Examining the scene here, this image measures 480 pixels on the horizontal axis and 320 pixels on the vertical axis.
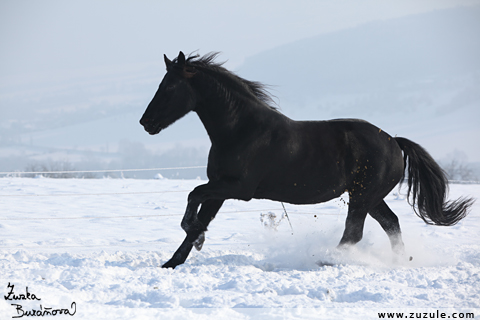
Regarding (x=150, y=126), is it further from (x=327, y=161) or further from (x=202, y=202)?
(x=327, y=161)

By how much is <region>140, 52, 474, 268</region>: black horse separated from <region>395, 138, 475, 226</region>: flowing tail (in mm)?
494

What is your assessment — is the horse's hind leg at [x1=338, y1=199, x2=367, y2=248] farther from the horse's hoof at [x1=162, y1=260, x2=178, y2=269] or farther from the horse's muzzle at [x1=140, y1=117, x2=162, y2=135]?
the horse's muzzle at [x1=140, y1=117, x2=162, y2=135]

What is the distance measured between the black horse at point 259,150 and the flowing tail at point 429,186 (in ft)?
1.62

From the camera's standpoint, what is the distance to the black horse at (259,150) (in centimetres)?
439

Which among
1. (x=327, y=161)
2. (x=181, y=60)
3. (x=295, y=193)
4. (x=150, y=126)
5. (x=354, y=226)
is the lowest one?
(x=354, y=226)

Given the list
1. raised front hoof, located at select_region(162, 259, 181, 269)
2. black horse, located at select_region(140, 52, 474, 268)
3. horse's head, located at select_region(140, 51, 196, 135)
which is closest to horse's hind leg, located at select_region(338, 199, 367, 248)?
black horse, located at select_region(140, 52, 474, 268)

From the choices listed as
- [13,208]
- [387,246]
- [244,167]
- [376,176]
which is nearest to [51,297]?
[244,167]

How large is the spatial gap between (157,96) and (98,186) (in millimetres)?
8549

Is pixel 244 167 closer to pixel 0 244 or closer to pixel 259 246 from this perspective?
pixel 259 246

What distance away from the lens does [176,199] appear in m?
10.9

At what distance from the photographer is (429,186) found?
5441mm

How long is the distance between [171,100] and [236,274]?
67.0 inches

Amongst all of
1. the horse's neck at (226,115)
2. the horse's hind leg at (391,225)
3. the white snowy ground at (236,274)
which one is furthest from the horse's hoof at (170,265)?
the horse's hind leg at (391,225)
